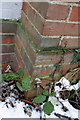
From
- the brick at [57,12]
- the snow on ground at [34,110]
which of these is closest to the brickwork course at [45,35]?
the brick at [57,12]

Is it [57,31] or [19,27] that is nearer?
[57,31]

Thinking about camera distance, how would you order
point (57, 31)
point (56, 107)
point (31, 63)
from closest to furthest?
point (57, 31), point (31, 63), point (56, 107)

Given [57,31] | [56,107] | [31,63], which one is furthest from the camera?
[56,107]

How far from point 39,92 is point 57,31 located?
0.53 meters

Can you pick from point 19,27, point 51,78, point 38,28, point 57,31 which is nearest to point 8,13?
point 19,27

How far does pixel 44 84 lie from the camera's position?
1.26 metres

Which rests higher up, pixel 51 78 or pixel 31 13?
pixel 31 13

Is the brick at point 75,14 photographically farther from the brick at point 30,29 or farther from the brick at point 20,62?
the brick at point 20,62

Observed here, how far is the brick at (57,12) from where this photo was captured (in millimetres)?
892

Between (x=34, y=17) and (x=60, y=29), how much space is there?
20 cm

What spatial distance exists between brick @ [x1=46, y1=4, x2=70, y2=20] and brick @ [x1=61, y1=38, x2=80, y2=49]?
174mm

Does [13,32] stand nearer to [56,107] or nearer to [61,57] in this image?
[61,57]

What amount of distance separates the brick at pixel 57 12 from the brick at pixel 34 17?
60mm

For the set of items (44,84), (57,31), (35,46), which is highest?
(57,31)
